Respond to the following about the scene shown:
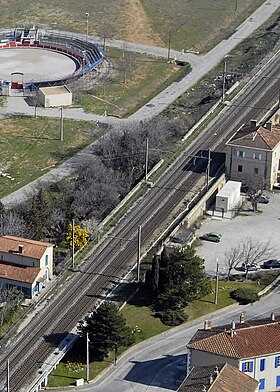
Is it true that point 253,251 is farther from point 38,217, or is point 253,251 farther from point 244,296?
point 38,217

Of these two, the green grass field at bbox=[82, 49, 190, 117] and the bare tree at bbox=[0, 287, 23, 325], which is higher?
the green grass field at bbox=[82, 49, 190, 117]

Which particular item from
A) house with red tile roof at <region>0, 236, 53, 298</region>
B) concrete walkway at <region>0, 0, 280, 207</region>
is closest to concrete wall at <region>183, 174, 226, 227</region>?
concrete walkway at <region>0, 0, 280, 207</region>

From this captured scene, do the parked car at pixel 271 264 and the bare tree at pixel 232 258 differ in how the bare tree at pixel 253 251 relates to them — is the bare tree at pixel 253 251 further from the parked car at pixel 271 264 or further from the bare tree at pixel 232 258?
the parked car at pixel 271 264

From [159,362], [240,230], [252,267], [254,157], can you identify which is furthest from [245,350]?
[254,157]

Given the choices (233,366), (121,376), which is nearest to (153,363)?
(121,376)

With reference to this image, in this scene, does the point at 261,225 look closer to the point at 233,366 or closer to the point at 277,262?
the point at 277,262

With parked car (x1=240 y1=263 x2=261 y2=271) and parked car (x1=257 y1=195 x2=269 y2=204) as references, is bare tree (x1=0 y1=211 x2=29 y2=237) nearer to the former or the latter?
parked car (x1=240 y1=263 x2=261 y2=271)
